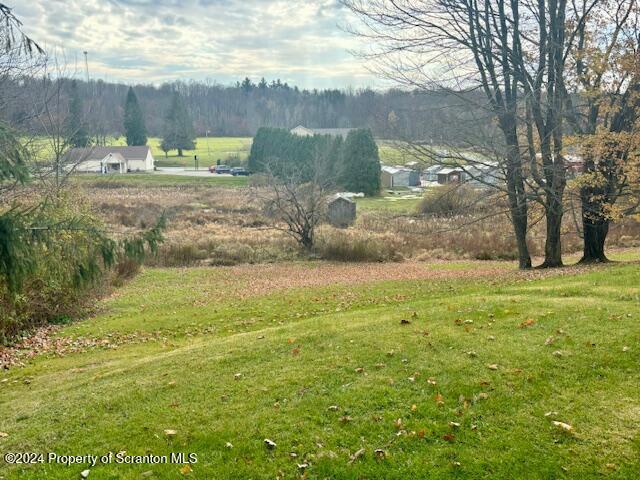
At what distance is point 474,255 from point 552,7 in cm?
1321

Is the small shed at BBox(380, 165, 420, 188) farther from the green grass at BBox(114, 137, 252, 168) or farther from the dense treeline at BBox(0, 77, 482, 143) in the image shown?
the green grass at BBox(114, 137, 252, 168)

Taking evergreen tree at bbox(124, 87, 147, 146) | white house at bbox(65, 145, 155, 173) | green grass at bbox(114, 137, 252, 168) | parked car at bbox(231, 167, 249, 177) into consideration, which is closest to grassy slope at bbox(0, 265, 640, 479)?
parked car at bbox(231, 167, 249, 177)

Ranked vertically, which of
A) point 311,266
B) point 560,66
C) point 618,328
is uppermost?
point 560,66

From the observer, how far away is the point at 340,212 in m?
35.1

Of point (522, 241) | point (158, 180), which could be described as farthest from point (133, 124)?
point (522, 241)

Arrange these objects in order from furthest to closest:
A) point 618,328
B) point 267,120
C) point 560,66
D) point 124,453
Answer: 1. point 267,120
2. point 560,66
3. point 618,328
4. point 124,453

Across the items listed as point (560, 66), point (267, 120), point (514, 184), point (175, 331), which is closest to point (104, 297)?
point (175, 331)

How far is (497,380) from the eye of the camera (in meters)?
6.10

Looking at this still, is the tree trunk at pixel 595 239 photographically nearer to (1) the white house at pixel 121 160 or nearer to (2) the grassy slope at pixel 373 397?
(2) the grassy slope at pixel 373 397

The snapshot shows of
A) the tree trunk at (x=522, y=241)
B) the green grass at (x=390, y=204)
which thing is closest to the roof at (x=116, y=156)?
the green grass at (x=390, y=204)

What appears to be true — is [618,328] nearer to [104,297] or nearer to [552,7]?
[552,7]

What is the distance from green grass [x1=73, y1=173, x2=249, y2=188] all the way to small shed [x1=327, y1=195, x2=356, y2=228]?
83.4 ft

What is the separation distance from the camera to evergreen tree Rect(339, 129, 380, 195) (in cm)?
5344

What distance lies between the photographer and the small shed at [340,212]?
34.5m
